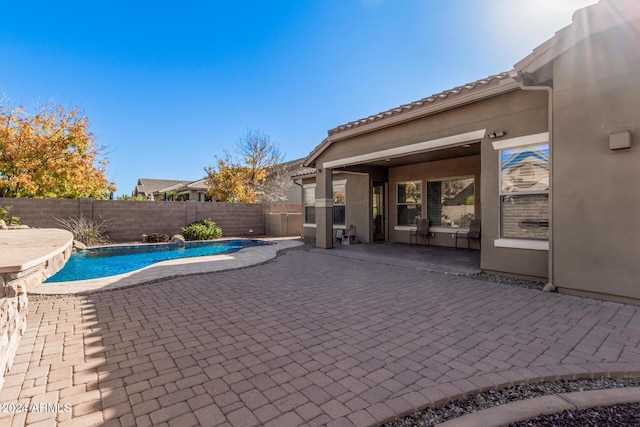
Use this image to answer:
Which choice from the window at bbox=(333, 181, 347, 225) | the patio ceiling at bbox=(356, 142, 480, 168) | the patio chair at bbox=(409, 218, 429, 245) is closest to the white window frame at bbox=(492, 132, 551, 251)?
the patio ceiling at bbox=(356, 142, 480, 168)

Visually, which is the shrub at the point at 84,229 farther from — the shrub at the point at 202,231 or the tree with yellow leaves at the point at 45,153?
the shrub at the point at 202,231

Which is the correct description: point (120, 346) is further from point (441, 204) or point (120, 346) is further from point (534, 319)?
point (441, 204)

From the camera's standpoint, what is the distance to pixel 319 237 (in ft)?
38.8

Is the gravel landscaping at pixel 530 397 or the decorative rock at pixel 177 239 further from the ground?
the decorative rock at pixel 177 239

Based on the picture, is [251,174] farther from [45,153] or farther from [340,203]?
[340,203]

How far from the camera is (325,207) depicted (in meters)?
11.3

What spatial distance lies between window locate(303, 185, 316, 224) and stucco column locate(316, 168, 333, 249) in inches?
153

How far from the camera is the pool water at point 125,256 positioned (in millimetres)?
9297

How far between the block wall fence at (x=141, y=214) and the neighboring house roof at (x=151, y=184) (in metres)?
26.8

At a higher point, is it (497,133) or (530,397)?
(497,133)

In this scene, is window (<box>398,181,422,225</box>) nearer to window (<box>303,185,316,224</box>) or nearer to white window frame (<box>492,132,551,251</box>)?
window (<box>303,185,316,224</box>)

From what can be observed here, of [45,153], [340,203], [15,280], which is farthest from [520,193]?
[45,153]

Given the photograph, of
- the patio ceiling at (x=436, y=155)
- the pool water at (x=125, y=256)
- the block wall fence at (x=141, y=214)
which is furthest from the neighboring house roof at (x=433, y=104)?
the block wall fence at (x=141, y=214)

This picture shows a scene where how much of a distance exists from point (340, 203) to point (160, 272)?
8.46m
